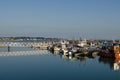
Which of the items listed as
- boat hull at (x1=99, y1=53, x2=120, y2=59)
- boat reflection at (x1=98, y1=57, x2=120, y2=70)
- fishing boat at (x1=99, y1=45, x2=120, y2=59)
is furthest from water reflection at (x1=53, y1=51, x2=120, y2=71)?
fishing boat at (x1=99, y1=45, x2=120, y2=59)

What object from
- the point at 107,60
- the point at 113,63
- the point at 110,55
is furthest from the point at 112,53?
the point at 113,63

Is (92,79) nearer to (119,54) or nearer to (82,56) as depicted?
(119,54)

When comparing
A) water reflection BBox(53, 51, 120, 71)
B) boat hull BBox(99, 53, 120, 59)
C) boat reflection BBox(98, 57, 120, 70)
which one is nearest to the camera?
boat reflection BBox(98, 57, 120, 70)

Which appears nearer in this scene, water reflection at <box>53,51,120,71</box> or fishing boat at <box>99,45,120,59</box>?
water reflection at <box>53,51,120,71</box>

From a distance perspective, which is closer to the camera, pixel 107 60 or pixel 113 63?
pixel 113 63

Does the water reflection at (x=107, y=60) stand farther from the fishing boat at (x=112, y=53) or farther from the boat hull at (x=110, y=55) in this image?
the fishing boat at (x=112, y=53)

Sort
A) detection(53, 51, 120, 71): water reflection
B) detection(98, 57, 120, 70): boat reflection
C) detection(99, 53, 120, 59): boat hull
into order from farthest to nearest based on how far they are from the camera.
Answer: detection(99, 53, 120, 59): boat hull < detection(53, 51, 120, 71): water reflection < detection(98, 57, 120, 70): boat reflection

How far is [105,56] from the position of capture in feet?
132

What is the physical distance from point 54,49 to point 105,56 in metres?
17.4

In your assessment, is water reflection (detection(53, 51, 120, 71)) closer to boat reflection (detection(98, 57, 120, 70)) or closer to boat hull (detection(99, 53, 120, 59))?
boat reflection (detection(98, 57, 120, 70))

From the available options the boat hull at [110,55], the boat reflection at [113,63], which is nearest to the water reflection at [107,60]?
the boat reflection at [113,63]

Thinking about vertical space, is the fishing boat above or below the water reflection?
above

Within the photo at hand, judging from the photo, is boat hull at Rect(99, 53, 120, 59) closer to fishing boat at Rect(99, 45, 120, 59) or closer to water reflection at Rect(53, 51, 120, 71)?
fishing boat at Rect(99, 45, 120, 59)

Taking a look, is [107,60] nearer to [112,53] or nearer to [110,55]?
[110,55]
